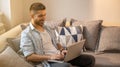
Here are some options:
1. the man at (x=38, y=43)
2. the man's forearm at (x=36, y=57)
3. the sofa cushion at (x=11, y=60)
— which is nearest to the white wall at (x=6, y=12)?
the man at (x=38, y=43)

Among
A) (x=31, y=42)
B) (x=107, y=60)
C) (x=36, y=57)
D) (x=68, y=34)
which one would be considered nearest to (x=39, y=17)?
(x=31, y=42)

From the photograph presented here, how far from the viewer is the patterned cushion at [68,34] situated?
3.25 metres

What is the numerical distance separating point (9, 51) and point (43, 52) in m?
0.36

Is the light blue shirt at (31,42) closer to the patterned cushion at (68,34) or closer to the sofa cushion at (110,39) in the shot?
the patterned cushion at (68,34)

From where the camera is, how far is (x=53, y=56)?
93.5 inches

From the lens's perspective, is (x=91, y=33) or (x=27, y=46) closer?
(x=27, y=46)

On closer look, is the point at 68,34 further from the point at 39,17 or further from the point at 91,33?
the point at 39,17

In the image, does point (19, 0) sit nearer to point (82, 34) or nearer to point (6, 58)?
point (82, 34)

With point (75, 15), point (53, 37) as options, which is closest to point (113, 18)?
point (75, 15)

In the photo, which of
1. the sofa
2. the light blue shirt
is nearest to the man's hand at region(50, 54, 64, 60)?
the light blue shirt

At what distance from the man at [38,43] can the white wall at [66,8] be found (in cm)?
138

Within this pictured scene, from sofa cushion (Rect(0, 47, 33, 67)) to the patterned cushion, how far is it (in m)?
0.98

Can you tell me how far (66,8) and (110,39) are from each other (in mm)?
1008

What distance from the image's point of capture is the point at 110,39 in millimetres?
3250
